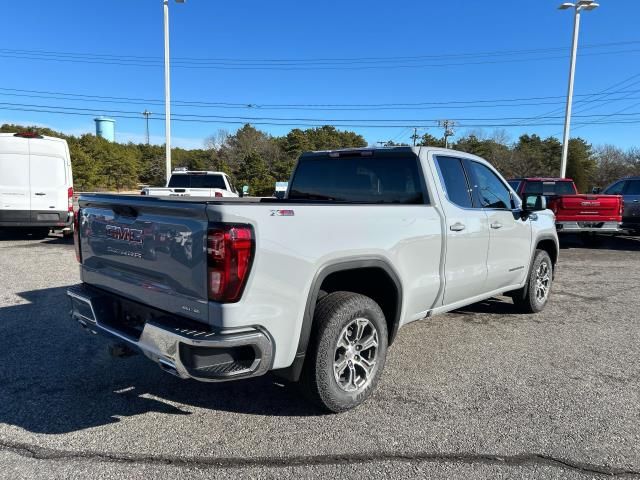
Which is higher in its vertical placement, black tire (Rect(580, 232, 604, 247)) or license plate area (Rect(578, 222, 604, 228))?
license plate area (Rect(578, 222, 604, 228))

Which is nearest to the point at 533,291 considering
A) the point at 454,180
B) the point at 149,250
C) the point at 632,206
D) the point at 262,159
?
the point at 454,180

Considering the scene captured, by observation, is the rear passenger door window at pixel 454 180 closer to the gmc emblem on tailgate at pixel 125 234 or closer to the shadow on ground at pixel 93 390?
the shadow on ground at pixel 93 390

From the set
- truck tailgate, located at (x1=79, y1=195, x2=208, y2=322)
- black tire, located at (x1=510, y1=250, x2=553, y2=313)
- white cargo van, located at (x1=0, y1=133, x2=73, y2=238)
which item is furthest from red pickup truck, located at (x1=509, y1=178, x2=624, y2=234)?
white cargo van, located at (x1=0, y1=133, x2=73, y2=238)

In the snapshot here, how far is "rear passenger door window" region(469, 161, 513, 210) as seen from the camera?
4871 millimetres

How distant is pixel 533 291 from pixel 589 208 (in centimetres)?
722

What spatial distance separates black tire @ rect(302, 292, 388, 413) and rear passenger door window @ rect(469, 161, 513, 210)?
6.39 ft

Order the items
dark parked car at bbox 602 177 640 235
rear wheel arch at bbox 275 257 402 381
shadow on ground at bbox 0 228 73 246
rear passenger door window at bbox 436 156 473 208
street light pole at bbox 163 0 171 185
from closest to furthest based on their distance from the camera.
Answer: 1. rear wheel arch at bbox 275 257 402 381
2. rear passenger door window at bbox 436 156 473 208
3. shadow on ground at bbox 0 228 73 246
4. dark parked car at bbox 602 177 640 235
5. street light pole at bbox 163 0 171 185

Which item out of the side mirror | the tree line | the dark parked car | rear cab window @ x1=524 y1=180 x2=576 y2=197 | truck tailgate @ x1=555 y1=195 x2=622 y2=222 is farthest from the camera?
the tree line

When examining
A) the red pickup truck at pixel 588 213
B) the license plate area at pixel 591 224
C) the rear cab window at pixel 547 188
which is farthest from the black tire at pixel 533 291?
the rear cab window at pixel 547 188

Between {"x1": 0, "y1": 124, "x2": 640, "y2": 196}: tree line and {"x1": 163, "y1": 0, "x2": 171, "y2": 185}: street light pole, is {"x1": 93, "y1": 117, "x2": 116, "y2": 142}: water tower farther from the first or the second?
{"x1": 163, "y1": 0, "x2": 171, "y2": 185}: street light pole

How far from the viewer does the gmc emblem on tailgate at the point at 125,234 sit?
3.12m

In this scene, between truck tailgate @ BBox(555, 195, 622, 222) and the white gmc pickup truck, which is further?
truck tailgate @ BBox(555, 195, 622, 222)

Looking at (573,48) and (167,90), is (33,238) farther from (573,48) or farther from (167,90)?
(573,48)

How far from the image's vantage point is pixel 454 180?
4.53 meters
